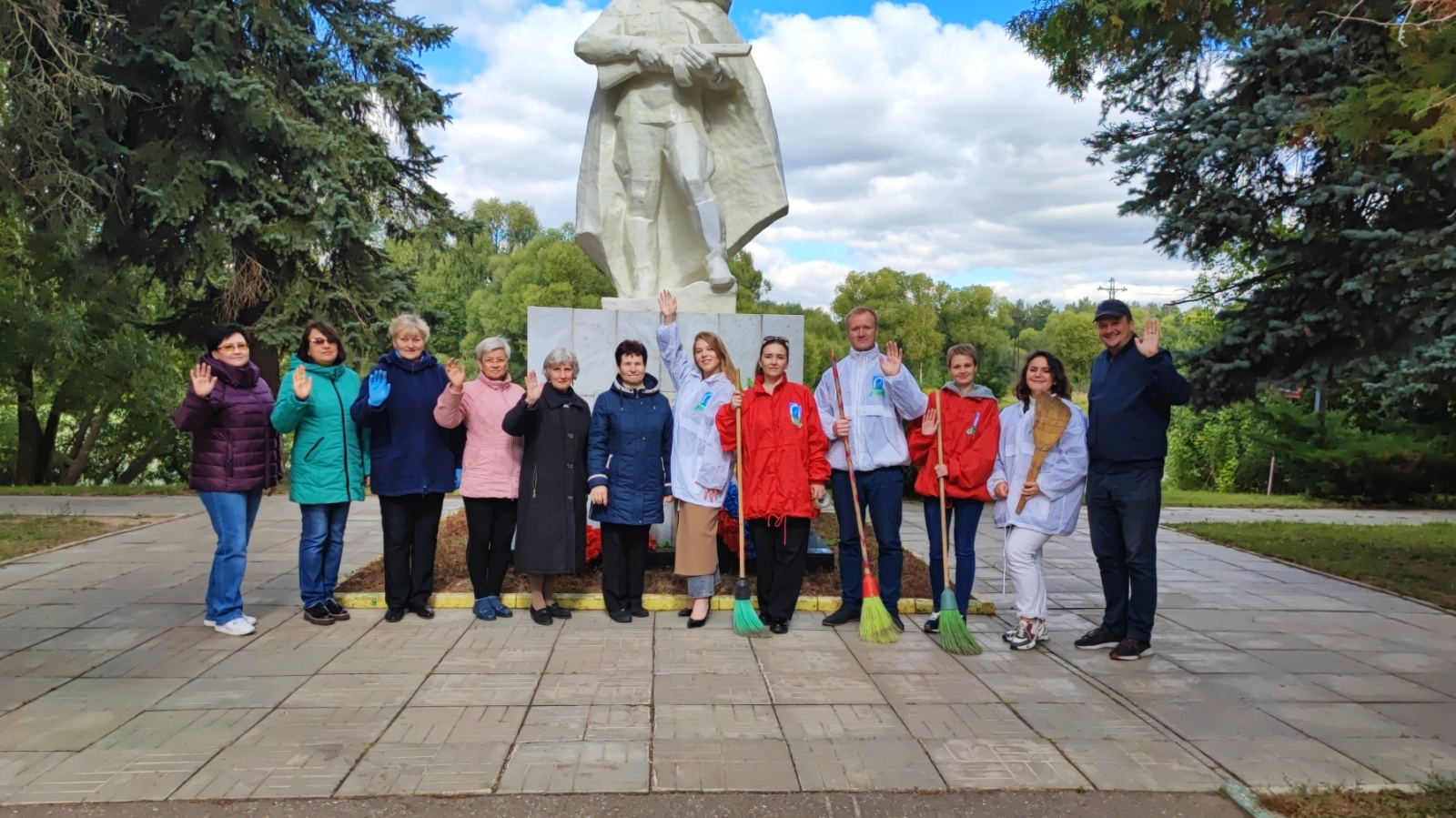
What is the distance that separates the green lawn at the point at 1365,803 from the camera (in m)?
2.80

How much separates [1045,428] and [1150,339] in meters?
0.65

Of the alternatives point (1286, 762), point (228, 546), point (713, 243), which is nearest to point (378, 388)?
point (228, 546)

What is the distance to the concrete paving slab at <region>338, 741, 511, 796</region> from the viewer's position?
9.56 ft

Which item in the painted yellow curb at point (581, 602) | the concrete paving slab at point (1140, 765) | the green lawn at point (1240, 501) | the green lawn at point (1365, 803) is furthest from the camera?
the green lawn at point (1240, 501)

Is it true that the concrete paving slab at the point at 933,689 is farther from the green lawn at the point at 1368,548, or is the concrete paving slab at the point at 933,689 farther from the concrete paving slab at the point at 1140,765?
the green lawn at the point at 1368,548

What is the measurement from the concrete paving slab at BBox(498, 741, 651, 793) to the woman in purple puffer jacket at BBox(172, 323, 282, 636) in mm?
2379

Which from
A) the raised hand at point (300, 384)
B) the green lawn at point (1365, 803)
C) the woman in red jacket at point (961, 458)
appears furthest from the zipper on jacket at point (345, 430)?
the green lawn at point (1365, 803)

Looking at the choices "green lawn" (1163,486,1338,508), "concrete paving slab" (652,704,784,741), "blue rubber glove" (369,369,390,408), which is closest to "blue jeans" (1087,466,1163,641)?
"concrete paving slab" (652,704,784,741)

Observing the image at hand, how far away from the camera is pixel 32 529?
7969 millimetres

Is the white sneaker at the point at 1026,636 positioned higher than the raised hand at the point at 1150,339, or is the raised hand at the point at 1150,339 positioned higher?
the raised hand at the point at 1150,339

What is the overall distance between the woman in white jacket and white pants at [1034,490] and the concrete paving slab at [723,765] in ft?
6.17

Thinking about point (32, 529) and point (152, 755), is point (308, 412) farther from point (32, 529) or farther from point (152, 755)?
point (32, 529)

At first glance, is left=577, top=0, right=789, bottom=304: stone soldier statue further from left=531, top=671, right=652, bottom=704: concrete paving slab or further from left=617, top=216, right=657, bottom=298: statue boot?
left=531, top=671, right=652, bottom=704: concrete paving slab

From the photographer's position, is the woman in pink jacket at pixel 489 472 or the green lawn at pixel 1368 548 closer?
the woman in pink jacket at pixel 489 472
